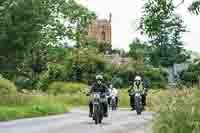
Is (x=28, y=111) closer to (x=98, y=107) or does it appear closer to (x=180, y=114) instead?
(x=98, y=107)

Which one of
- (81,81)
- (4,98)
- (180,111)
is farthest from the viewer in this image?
(81,81)

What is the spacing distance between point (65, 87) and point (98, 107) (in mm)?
36533

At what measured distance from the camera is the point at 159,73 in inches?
2645

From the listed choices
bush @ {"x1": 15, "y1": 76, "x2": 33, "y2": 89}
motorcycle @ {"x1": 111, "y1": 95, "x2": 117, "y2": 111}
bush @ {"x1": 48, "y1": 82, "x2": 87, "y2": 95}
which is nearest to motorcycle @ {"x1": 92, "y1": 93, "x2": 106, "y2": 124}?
motorcycle @ {"x1": 111, "y1": 95, "x2": 117, "y2": 111}

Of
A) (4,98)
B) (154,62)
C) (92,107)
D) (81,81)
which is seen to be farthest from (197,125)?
(154,62)

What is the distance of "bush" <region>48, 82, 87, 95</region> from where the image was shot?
59.7 meters

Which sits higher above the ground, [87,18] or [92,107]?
[87,18]

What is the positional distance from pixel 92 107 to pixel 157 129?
485 inches

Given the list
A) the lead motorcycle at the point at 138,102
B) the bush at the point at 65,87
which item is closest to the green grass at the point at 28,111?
the lead motorcycle at the point at 138,102

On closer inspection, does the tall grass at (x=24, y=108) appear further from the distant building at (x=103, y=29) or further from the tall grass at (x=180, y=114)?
the distant building at (x=103, y=29)

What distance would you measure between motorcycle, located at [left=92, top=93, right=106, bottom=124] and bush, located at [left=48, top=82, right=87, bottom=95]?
34.2m

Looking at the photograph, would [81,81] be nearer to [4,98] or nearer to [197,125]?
[4,98]

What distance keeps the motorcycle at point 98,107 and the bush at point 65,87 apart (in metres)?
34.2

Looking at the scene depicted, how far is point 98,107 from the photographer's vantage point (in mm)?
24266
